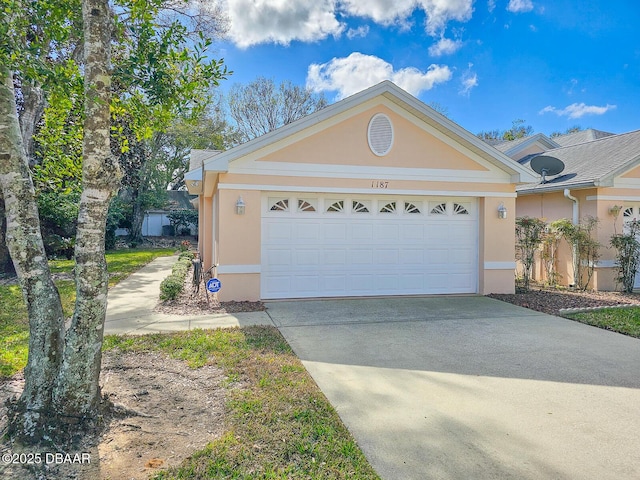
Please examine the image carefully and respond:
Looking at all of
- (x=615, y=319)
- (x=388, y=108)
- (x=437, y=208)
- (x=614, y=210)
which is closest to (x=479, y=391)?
(x=615, y=319)

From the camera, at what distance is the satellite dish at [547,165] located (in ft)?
37.0

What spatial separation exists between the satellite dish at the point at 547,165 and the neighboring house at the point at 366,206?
270cm

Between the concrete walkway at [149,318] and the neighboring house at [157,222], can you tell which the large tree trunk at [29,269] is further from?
the neighboring house at [157,222]

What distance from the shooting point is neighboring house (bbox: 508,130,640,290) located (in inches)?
402

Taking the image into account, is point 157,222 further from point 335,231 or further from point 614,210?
point 614,210

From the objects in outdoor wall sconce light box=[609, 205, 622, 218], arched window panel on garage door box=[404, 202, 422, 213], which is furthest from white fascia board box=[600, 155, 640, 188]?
arched window panel on garage door box=[404, 202, 422, 213]

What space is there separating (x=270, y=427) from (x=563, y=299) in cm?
825

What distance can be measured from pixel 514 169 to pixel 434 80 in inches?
562

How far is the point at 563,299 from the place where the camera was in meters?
8.98

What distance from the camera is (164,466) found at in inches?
108

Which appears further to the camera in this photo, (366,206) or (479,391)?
(366,206)

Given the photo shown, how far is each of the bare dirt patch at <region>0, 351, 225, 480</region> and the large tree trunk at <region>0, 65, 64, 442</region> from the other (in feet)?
1.21

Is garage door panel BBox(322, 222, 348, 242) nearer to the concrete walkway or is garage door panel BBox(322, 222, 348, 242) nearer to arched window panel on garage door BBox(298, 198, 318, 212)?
arched window panel on garage door BBox(298, 198, 318, 212)

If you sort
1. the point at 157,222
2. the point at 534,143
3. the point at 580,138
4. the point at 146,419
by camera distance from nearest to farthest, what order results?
the point at 146,419
the point at 534,143
the point at 580,138
the point at 157,222
